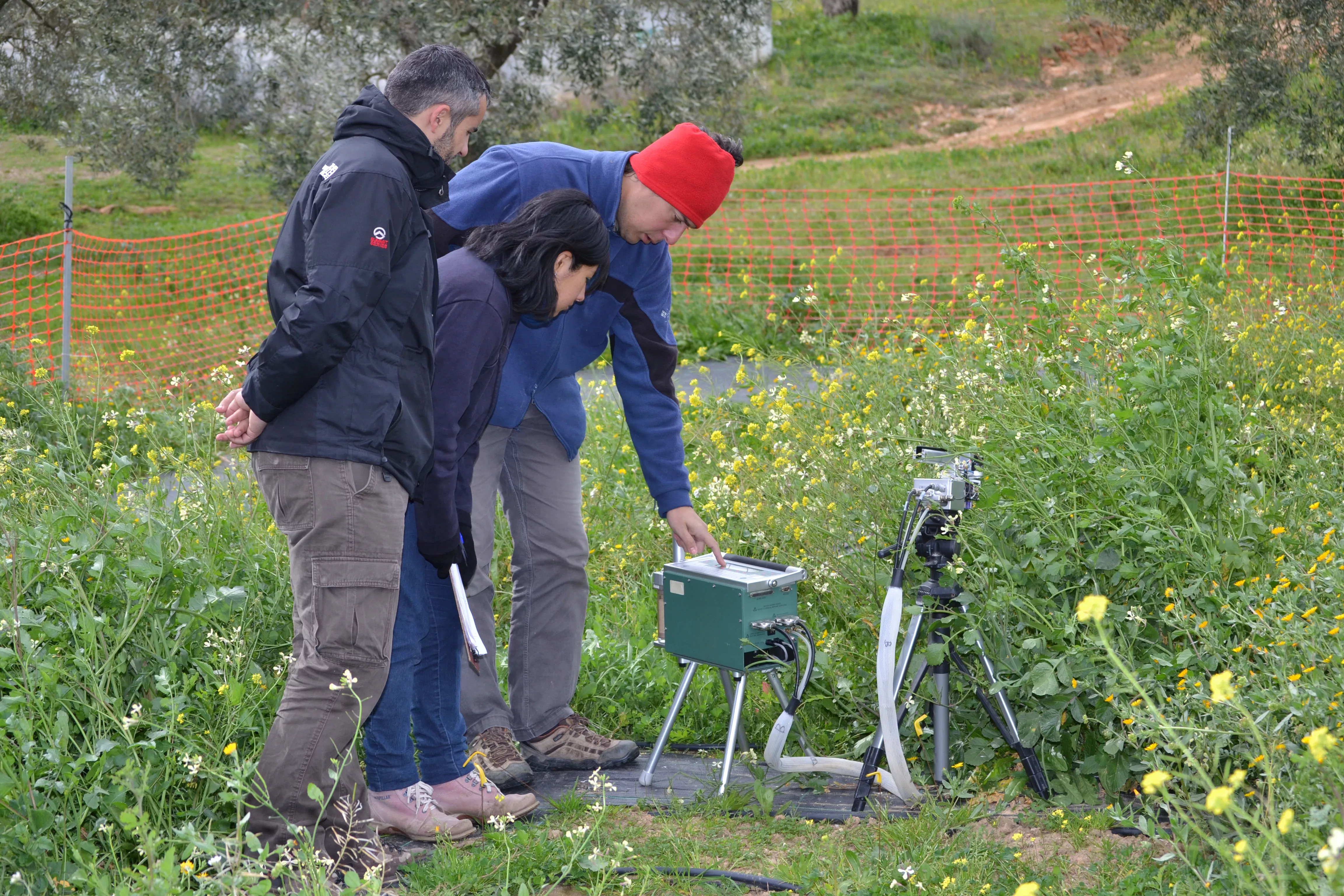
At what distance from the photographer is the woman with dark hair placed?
3.12 meters

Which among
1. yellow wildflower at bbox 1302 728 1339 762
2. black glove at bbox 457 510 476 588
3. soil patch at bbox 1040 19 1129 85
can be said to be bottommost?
black glove at bbox 457 510 476 588

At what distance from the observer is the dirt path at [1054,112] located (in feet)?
69.1

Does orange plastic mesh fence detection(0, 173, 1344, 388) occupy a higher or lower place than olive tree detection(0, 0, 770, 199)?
lower

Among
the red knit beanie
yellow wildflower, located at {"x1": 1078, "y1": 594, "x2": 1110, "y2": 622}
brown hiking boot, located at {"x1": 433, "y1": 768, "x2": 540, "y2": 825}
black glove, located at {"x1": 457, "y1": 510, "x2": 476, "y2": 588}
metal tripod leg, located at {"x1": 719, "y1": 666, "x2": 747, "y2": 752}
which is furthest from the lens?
metal tripod leg, located at {"x1": 719, "y1": 666, "x2": 747, "y2": 752}

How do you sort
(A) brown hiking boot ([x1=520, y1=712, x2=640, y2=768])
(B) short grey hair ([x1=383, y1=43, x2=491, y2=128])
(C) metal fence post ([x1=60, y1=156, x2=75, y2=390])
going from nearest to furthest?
(B) short grey hair ([x1=383, y1=43, x2=491, y2=128]) < (A) brown hiking boot ([x1=520, y1=712, x2=640, y2=768]) < (C) metal fence post ([x1=60, y1=156, x2=75, y2=390])

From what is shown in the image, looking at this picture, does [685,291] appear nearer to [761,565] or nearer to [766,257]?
[766,257]

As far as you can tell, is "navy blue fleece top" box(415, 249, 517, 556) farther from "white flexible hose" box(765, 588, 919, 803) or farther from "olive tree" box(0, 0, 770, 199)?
"olive tree" box(0, 0, 770, 199)

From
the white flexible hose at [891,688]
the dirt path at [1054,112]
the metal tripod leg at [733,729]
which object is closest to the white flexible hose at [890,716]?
the white flexible hose at [891,688]

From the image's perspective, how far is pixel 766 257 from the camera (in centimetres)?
1271

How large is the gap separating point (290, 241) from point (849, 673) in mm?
2195

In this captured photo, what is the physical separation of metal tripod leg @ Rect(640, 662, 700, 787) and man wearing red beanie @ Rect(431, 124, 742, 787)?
8.2 inches

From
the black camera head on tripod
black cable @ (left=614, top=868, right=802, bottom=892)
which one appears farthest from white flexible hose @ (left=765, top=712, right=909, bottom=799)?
the black camera head on tripod

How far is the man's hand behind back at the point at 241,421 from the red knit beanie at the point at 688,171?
4.45ft

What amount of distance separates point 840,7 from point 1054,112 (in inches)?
283
